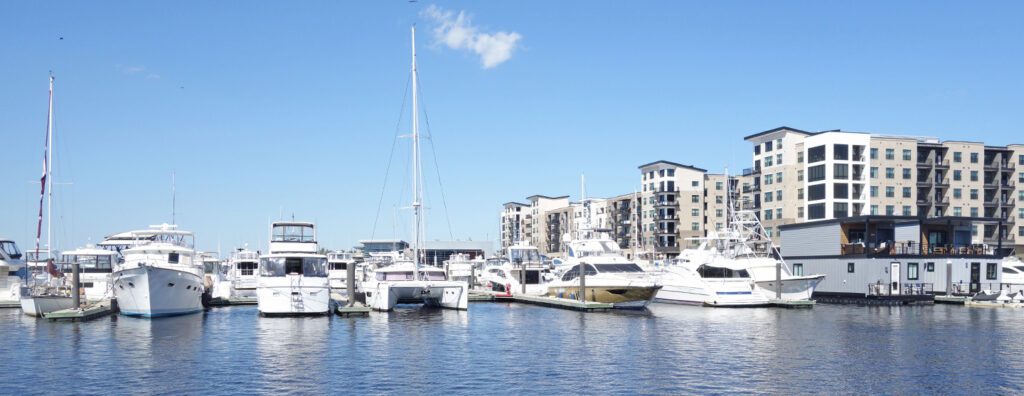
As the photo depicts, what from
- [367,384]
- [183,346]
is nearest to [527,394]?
[367,384]

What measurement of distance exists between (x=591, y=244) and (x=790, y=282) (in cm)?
1494

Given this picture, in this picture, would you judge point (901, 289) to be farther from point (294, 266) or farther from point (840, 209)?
point (294, 266)

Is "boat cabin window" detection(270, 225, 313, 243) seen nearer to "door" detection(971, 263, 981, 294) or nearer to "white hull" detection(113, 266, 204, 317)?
"white hull" detection(113, 266, 204, 317)

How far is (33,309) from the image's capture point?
178 feet

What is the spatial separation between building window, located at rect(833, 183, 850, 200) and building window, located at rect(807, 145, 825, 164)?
149 inches

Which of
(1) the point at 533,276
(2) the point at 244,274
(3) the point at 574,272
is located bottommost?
(1) the point at 533,276

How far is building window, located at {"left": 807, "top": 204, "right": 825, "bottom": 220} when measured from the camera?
368 ft

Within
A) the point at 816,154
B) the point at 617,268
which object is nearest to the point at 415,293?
the point at 617,268

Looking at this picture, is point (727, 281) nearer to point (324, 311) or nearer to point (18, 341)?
point (324, 311)

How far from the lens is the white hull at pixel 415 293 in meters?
56.1

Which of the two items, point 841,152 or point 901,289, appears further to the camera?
point 841,152

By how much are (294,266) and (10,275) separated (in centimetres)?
3328

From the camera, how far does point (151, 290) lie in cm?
5216

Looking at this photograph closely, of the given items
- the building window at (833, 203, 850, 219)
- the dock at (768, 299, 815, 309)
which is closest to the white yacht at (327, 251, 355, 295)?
the dock at (768, 299, 815, 309)
